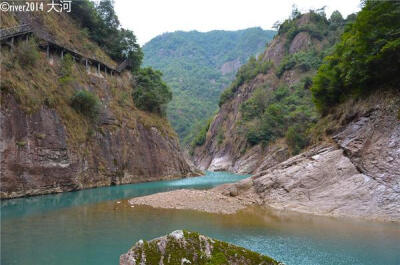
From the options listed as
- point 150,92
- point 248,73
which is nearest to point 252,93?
point 248,73

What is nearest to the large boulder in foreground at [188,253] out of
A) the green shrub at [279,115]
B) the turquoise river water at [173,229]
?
the turquoise river water at [173,229]

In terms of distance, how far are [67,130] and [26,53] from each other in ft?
31.7

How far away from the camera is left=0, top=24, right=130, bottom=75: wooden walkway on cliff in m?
36.0

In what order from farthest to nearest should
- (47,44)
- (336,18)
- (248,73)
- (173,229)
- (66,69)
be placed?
(248,73)
(336,18)
(66,69)
(47,44)
(173,229)

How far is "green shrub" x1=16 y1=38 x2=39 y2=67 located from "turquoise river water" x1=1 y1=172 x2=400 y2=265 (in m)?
18.7

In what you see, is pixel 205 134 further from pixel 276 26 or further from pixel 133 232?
pixel 133 232

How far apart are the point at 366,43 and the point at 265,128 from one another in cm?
4707

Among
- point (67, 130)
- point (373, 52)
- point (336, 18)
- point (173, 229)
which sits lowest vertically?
point (173, 229)

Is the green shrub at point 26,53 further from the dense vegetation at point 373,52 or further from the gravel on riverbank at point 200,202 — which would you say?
the dense vegetation at point 373,52

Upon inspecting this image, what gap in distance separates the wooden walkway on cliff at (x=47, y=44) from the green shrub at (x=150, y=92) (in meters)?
4.76

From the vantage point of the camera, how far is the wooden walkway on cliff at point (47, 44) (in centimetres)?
3600

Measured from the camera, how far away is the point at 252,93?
91.8 metres

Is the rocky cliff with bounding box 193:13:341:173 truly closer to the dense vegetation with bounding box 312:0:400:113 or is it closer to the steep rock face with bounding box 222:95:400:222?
the dense vegetation with bounding box 312:0:400:113

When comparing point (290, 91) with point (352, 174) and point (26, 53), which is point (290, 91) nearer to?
point (352, 174)
